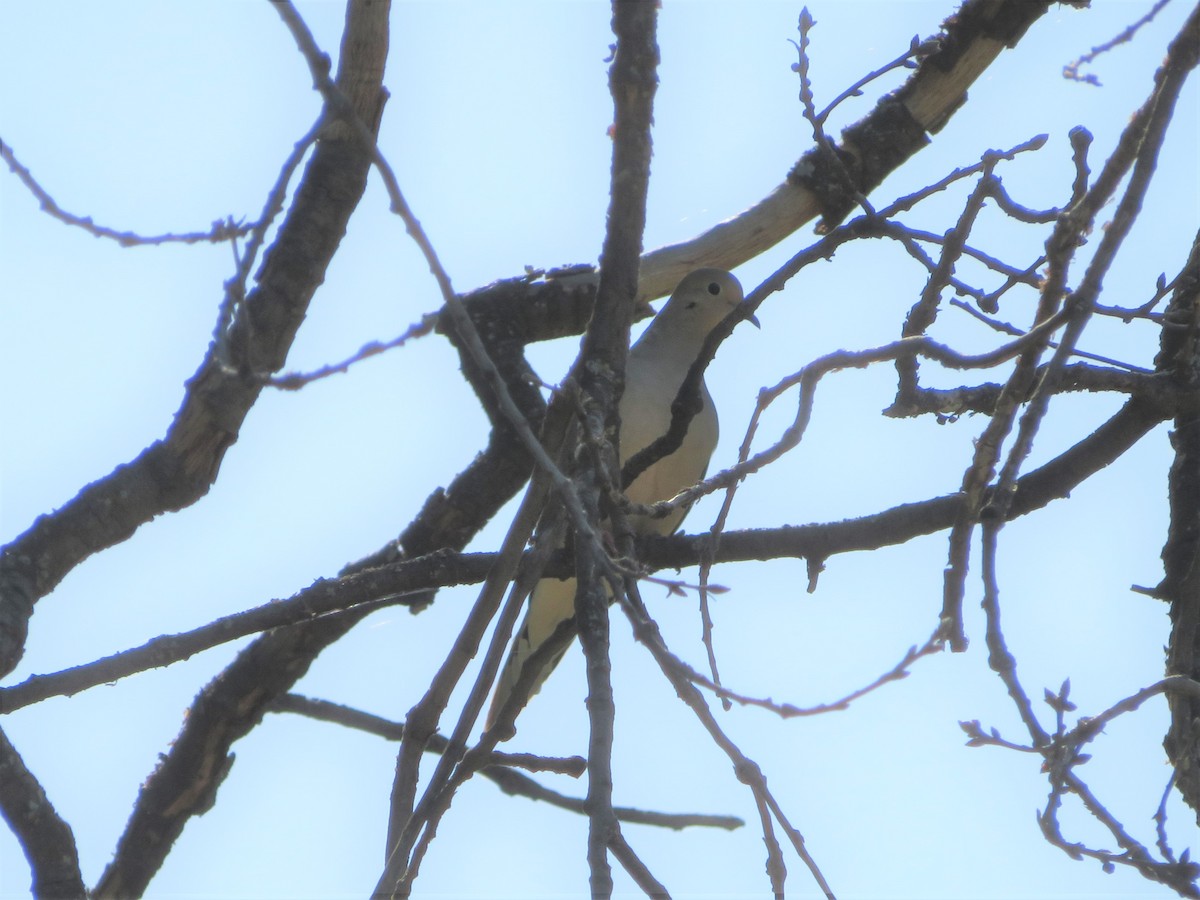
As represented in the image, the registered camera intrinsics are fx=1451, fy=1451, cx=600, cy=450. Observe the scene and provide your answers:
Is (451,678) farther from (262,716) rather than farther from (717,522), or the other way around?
(262,716)

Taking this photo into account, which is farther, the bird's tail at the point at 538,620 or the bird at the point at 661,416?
the bird's tail at the point at 538,620

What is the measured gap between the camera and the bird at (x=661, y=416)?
15.6 feet

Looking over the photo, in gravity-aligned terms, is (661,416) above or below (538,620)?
above

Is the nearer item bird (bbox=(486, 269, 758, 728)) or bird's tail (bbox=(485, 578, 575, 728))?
bird (bbox=(486, 269, 758, 728))

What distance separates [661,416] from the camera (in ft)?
15.7

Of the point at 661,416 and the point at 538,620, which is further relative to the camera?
the point at 538,620

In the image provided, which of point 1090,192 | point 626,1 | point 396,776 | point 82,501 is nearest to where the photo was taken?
point 1090,192

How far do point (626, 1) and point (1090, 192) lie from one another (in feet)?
3.38

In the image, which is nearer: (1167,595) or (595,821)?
(595,821)

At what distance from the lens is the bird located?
4.77 m

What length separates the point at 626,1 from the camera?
2713 millimetres

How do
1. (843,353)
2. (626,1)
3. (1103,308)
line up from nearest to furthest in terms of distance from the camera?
(843,353) < (626,1) < (1103,308)

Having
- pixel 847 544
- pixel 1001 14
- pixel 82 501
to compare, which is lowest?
pixel 847 544

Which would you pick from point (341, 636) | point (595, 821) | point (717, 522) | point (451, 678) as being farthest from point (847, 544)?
point (341, 636)
